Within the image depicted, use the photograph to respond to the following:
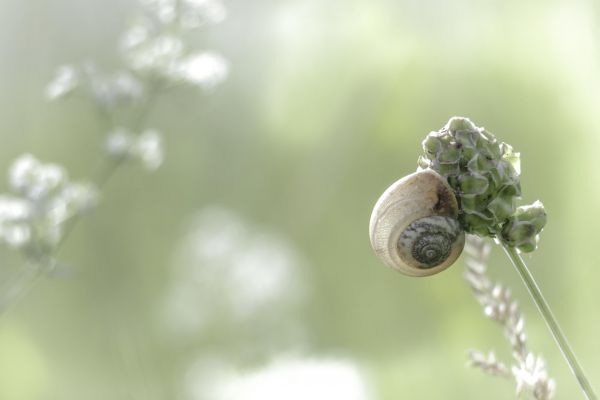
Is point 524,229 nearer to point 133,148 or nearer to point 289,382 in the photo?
point 133,148

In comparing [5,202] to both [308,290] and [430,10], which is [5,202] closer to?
[308,290]

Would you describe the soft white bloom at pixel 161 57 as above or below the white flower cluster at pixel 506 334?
above

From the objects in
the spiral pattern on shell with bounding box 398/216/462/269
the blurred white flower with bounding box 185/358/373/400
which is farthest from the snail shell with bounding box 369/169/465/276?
the blurred white flower with bounding box 185/358/373/400

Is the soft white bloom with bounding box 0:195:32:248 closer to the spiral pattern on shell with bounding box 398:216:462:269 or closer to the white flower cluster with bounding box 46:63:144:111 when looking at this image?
the white flower cluster with bounding box 46:63:144:111

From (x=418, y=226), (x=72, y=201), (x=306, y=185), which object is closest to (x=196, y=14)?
(x=72, y=201)

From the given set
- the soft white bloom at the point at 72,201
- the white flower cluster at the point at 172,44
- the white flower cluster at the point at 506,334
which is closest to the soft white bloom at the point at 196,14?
the white flower cluster at the point at 172,44

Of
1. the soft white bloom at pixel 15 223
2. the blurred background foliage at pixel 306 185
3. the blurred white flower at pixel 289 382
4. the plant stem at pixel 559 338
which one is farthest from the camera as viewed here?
the blurred background foliage at pixel 306 185

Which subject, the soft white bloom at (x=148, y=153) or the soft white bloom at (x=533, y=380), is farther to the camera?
the soft white bloom at (x=148, y=153)

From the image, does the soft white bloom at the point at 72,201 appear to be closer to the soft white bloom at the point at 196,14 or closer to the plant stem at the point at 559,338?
the soft white bloom at the point at 196,14
